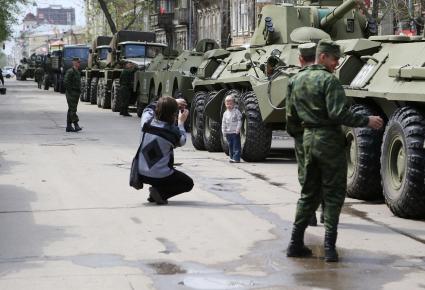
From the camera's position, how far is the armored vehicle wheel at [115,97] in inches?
1216

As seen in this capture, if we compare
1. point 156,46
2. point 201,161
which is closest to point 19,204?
point 201,161

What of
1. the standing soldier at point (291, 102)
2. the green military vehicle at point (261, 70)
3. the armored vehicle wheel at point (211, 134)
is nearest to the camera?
the standing soldier at point (291, 102)

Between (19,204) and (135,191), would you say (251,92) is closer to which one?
(135,191)

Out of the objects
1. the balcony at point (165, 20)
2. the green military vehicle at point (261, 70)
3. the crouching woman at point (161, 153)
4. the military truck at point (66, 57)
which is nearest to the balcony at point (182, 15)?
the balcony at point (165, 20)

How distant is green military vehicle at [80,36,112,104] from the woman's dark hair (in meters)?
24.8

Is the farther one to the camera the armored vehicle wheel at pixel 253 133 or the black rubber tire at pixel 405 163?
the armored vehicle wheel at pixel 253 133

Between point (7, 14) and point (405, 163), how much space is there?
155 feet

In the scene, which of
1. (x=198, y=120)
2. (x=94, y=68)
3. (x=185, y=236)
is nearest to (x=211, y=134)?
(x=198, y=120)

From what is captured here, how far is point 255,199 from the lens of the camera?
11289 millimetres

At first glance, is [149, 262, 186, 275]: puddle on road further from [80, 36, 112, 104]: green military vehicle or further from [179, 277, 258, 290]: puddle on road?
[80, 36, 112, 104]: green military vehicle

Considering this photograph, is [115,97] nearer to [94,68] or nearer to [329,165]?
[94,68]

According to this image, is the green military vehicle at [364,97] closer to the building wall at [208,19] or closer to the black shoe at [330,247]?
the black shoe at [330,247]

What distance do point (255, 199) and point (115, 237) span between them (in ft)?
9.35

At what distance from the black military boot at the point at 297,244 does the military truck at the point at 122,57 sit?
22248 millimetres
